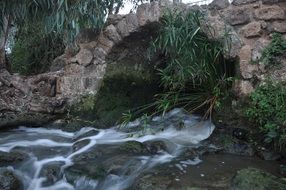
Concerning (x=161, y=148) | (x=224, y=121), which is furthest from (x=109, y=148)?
(x=224, y=121)

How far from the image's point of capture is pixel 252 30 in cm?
564

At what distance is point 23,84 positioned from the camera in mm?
6797

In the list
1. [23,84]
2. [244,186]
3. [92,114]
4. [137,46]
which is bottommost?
[244,186]

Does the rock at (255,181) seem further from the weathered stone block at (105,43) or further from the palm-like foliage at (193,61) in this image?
the weathered stone block at (105,43)

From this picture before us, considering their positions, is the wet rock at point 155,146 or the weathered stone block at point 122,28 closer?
the wet rock at point 155,146

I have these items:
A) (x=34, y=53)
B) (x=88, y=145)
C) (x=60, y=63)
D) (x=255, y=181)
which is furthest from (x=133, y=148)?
(x=34, y=53)

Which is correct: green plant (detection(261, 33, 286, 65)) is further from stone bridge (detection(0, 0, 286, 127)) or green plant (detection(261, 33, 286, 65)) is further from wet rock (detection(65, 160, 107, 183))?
wet rock (detection(65, 160, 107, 183))

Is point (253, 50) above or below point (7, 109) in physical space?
above

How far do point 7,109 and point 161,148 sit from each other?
115 inches

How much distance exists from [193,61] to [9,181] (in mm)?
3115

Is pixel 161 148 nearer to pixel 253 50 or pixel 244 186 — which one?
pixel 244 186

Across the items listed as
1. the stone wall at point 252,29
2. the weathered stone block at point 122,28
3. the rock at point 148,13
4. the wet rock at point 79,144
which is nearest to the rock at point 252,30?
the stone wall at point 252,29

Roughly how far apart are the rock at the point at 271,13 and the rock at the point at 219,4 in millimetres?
558

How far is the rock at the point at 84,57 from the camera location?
689 cm
